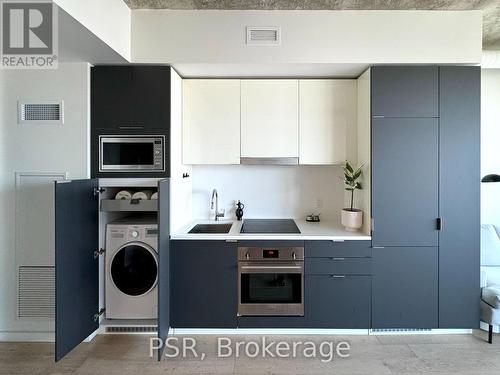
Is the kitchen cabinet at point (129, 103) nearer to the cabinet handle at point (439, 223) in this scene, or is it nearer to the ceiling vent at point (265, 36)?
the ceiling vent at point (265, 36)

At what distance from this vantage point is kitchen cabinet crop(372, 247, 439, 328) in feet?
8.73

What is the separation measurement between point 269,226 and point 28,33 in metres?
2.43

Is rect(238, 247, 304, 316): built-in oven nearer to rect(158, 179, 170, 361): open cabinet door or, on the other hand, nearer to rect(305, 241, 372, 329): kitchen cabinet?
rect(305, 241, 372, 329): kitchen cabinet

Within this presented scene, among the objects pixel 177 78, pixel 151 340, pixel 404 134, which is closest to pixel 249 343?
pixel 151 340

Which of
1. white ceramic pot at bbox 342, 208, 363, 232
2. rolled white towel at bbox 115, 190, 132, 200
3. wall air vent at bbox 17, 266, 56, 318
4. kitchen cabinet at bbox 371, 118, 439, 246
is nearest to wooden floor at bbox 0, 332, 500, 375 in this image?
wall air vent at bbox 17, 266, 56, 318

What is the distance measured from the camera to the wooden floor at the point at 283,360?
230cm

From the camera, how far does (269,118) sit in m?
2.98

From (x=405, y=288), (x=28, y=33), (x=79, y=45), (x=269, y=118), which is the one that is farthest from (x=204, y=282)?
(x=28, y=33)

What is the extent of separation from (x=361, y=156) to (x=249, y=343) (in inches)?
78.8

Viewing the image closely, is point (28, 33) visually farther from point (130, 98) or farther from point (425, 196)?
point (425, 196)

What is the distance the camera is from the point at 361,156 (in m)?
2.89

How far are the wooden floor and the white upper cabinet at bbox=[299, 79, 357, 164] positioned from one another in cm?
175

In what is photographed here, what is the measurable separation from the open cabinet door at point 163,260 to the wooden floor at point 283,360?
12.7 inches

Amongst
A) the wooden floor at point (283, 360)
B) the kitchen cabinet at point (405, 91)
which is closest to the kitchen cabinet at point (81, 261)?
the wooden floor at point (283, 360)
